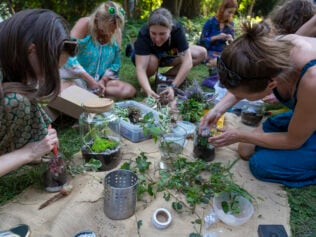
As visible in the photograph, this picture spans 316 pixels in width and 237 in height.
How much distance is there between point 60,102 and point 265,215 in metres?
1.75

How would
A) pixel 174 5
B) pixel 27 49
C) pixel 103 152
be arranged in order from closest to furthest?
pixel 27 49 < pixel 103 152 < pixel 174 5

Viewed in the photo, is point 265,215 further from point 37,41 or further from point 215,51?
point 215,51

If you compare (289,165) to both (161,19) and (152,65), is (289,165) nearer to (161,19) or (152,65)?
(161,19)

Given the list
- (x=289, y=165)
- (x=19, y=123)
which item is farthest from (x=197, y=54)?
(x=19, y=123)

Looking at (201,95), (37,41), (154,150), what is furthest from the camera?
(201,95)

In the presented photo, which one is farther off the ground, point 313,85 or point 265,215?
point 313,85

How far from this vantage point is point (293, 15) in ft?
8.95

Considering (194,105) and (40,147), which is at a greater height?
(40,147)

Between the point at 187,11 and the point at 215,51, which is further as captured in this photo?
the point at 187,11

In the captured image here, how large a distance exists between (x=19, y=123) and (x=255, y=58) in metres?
1.29

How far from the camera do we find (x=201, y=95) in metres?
2.90

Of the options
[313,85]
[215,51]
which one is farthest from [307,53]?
[215,51]

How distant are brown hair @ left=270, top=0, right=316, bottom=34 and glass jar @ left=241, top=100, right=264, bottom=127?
2.24 feet

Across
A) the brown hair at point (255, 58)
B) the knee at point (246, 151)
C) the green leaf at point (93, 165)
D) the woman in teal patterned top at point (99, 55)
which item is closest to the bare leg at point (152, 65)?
the woman in teal patterned top at point (99, 55)
